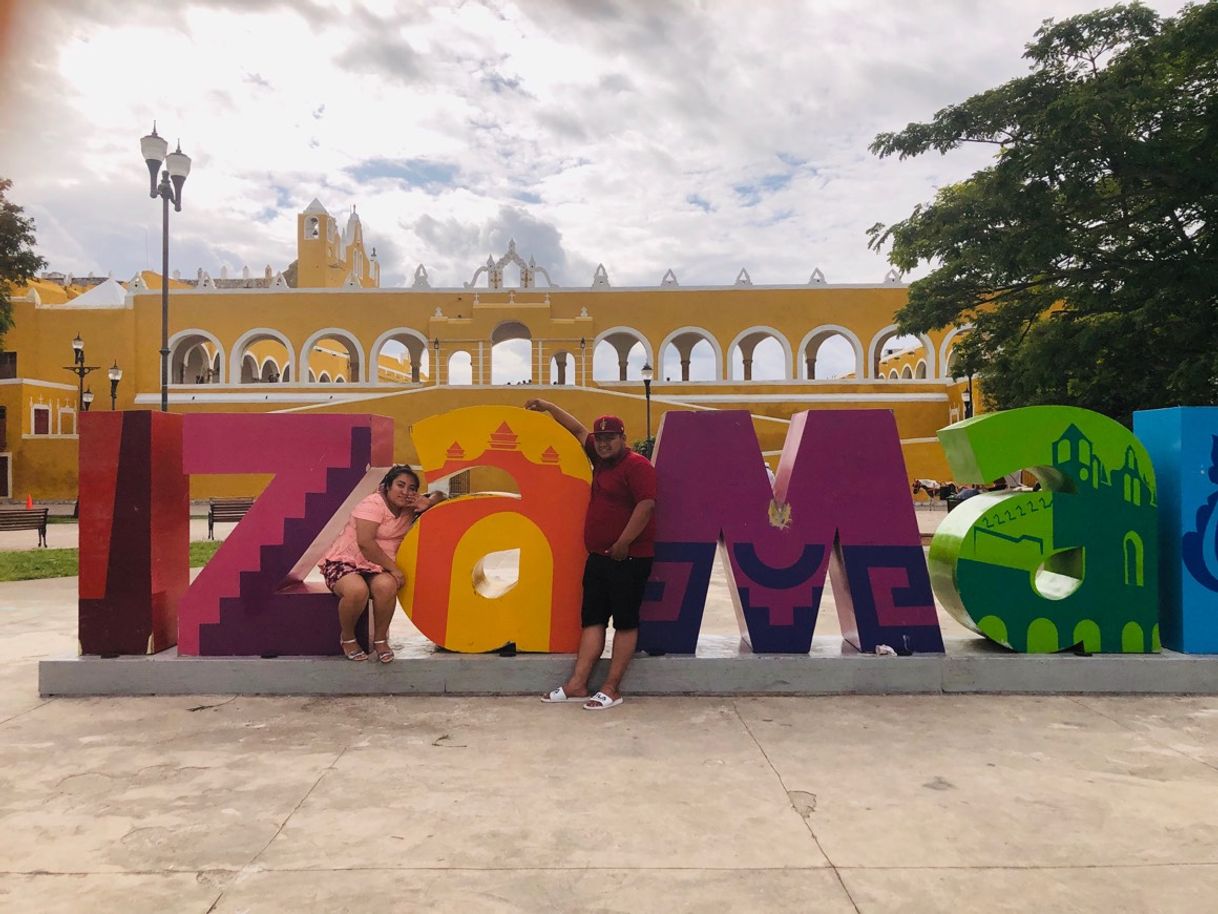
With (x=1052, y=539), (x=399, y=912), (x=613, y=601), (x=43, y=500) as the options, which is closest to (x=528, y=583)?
(x=613, y=601)

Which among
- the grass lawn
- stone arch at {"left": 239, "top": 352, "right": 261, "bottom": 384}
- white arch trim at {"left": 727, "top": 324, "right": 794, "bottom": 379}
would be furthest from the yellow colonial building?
the grass lawn

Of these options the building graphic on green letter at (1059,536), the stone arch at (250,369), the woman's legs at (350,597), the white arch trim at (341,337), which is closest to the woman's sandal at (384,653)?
the woman's legs at (350,597)

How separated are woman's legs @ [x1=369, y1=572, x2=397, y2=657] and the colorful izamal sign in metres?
0.16

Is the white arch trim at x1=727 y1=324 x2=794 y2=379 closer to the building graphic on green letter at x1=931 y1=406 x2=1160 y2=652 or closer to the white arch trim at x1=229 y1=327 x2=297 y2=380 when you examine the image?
the white arch trim at x1=229 y1=327 x2=297 y2=380

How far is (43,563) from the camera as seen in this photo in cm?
1096

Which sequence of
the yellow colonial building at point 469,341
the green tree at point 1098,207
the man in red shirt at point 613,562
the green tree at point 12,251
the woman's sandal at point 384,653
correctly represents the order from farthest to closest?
the yellow colonial building at point 469,341
the green tree at point 12,251
the green tree at point 1098,207
the woman's sandal at point 384,653
the man in red shirt at point 613,562

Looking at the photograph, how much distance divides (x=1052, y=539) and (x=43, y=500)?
108ft

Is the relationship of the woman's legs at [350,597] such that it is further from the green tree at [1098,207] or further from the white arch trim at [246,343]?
the white arch trim at [246,343]

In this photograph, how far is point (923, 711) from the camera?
14.4ft

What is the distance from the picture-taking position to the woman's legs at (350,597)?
4609 mm

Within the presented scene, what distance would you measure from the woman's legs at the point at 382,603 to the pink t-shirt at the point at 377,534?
97 millimetres

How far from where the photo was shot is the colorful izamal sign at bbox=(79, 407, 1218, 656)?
4.82 m

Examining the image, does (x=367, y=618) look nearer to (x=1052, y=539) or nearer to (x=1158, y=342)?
(x=1052, y=539)

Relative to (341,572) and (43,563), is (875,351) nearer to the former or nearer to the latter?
(43,563)
